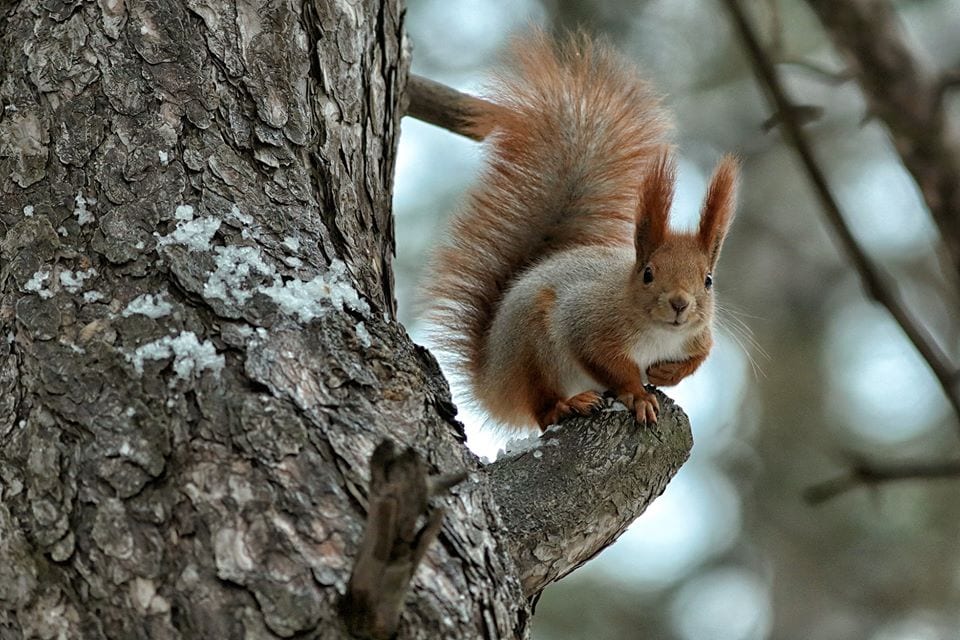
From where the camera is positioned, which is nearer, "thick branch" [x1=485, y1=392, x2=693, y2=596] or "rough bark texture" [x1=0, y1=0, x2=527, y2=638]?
"rough bark texture" [x1=0, y1=0, x2=527, y2=638]

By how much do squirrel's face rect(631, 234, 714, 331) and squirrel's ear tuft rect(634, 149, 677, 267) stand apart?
2 cm

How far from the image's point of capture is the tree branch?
0.82 meters

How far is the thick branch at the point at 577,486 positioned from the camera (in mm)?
1523

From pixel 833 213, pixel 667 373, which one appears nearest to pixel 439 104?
pixel 667 373

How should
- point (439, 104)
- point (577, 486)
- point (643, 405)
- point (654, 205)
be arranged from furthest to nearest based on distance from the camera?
point (439, 104)
point (654, 205)
point (643, 405)
point (577, 486)

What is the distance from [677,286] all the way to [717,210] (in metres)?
0.17

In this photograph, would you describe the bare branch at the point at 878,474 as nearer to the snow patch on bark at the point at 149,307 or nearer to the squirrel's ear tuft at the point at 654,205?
the snow patch on bark at the point at 149,307

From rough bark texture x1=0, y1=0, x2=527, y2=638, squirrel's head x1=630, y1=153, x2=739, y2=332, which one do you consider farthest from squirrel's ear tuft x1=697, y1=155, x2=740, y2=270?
rough bark texture x1=0, y1=0, x2=527, y2=638

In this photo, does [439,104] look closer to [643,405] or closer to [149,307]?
[643,405]

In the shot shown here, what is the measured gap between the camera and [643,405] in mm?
1858

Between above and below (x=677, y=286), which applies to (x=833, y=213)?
below

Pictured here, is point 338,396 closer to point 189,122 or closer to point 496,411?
point 189,122

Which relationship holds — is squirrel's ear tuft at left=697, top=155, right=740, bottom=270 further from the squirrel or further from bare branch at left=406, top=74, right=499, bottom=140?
bare branch at left=406, top=74, right=499, bottom=140

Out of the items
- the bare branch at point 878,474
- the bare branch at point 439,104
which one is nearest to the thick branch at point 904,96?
the bare branch at point 878,474
